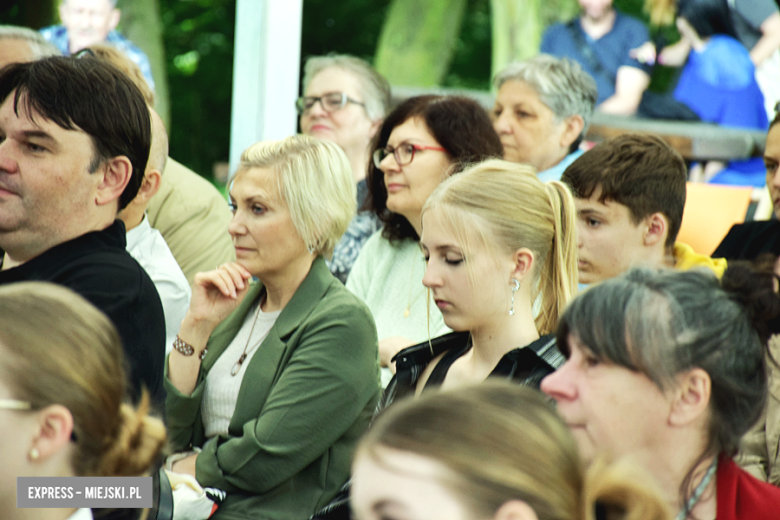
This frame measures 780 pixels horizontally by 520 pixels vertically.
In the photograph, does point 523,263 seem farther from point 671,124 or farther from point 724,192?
point 671,124

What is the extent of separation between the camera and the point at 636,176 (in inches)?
107

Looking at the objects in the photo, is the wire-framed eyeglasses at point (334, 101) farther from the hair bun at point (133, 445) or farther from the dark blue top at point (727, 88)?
the hair bun at point (133, 445)

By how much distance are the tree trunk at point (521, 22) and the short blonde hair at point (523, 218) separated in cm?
483

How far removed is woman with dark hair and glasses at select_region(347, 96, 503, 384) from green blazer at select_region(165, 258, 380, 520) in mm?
614

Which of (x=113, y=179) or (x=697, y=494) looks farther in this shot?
(x=113, y=179)

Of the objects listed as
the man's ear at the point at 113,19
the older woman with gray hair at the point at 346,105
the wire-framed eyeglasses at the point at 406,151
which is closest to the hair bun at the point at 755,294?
the wire-framed eyeglasses at the point at 406,151

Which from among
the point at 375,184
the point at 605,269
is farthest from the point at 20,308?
the point at 375,184

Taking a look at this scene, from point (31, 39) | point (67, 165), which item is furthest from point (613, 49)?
point (67, 165)

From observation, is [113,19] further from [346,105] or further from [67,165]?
[67,165]

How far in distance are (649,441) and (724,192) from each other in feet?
9.28

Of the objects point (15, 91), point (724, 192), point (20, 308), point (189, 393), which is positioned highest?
point (15, 91)

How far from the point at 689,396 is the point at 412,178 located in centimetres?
182

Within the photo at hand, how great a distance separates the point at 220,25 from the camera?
320 inches

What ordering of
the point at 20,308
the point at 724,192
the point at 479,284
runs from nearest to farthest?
the point at 20,308, the point at 479,284, the point at 724,192
